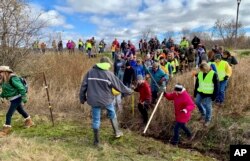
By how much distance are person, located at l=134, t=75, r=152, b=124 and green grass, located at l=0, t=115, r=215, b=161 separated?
0.88m

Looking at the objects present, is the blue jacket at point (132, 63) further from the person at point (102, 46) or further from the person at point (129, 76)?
the person at point (102, 46)

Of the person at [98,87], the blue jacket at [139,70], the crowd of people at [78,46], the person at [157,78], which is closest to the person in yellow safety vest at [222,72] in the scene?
the person at [157,78]

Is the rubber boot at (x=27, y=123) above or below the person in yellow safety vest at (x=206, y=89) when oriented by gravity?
below

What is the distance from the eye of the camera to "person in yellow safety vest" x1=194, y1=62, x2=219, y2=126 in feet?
27.2

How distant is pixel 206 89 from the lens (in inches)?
331

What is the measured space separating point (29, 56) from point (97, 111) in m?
8.25

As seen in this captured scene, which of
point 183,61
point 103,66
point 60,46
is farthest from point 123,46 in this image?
point 103,66

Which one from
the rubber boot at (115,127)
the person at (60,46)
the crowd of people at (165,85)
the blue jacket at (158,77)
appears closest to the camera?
the crowd of people at (165,85)

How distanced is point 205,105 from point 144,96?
172 centimetres

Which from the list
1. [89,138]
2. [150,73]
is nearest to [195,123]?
[150,73]

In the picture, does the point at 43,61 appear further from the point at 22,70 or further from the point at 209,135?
the point at 209,135

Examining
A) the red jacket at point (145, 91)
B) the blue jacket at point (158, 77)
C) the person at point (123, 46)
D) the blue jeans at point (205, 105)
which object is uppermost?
the person at point (123, 46)

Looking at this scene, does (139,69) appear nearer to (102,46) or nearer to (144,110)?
(144,110)

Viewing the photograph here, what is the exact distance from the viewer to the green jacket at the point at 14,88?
771cm
